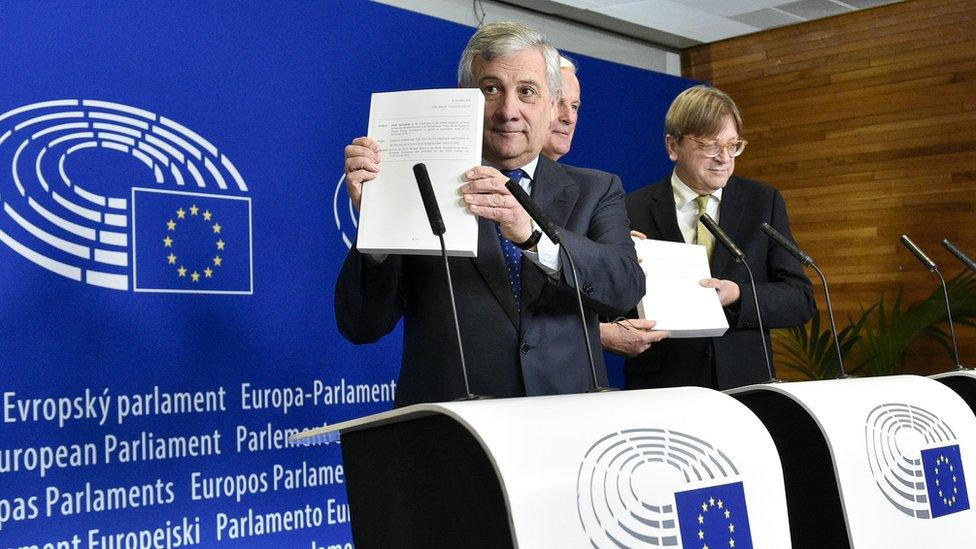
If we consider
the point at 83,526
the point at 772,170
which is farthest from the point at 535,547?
the point at 772,170

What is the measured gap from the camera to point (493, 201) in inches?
74.1

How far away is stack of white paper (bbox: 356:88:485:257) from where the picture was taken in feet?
6.28

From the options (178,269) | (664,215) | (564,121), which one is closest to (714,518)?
(664,215)

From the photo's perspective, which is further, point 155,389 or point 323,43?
point 323,43

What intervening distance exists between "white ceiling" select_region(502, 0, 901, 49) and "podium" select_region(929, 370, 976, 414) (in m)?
3.51

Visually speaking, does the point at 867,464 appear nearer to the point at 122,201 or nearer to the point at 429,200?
the point at 429,200

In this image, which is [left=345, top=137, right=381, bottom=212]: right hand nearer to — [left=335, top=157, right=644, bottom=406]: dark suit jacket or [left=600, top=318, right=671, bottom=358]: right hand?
[left=335, top=157, right=644, bottom=406]: dark suit jacket

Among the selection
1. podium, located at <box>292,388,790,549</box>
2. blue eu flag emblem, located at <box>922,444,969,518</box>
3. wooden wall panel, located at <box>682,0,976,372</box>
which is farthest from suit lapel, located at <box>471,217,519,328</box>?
wooden wall panel, located at <box>682,0,976,372</box>

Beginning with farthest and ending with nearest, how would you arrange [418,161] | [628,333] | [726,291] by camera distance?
[726,291]
[628,333]
[418,161]

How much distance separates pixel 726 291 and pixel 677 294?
0.22m

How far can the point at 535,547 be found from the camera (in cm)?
136

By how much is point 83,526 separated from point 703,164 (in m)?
2.18

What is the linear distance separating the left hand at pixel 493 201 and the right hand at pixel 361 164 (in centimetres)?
20

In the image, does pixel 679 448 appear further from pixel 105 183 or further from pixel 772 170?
pixel 772 170
